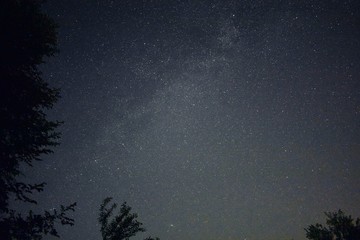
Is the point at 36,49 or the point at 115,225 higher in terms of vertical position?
the point at 36,49

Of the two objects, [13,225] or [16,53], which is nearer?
[13,225]

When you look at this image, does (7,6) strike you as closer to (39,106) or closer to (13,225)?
(39,106)

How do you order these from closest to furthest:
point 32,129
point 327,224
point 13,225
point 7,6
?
point 13,225, point 7,6, point 32,129, point 327,224

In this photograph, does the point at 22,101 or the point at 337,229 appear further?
the point at 337,229

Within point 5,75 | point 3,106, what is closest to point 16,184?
point 3,106

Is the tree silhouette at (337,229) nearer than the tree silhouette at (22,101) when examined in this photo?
No

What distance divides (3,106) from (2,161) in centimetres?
121

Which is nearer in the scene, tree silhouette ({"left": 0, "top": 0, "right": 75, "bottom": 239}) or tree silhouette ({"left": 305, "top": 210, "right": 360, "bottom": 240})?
tree silhouette ({"left": 0, "top": 0, "right": 75, "bottom": 239})

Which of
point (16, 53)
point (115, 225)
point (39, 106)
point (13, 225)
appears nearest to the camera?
point (13, 225)

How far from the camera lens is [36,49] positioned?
20.4 feet

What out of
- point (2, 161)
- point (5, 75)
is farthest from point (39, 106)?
point (2, 161)

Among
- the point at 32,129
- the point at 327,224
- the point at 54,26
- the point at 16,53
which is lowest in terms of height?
the point at 327,224

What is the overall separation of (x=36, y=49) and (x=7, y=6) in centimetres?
114

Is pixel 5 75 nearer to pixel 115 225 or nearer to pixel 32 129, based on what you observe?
pixel 32 129
